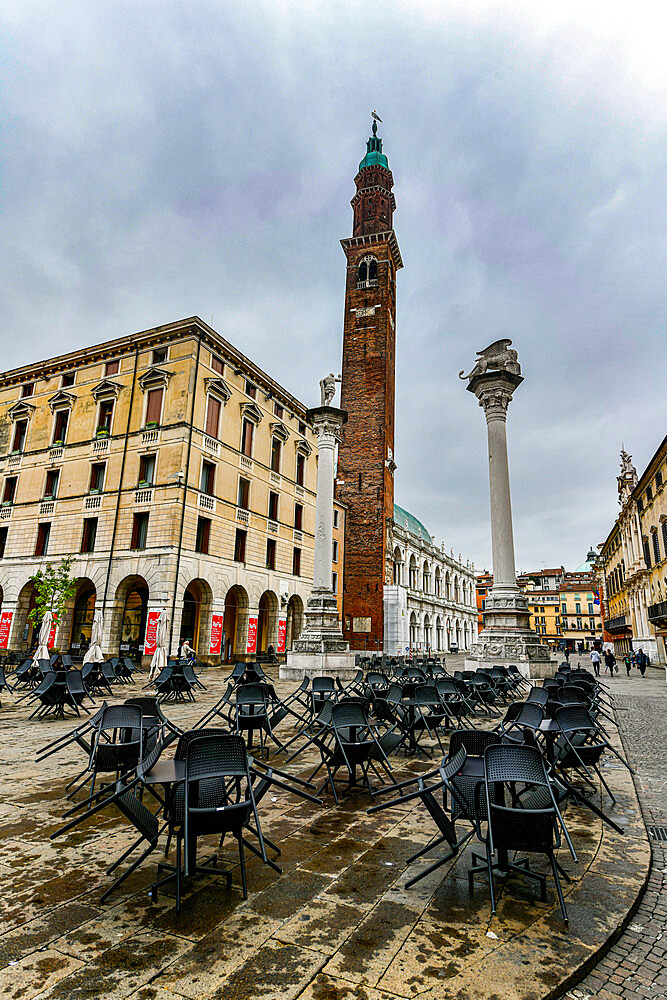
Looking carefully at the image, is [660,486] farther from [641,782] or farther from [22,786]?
→ [22,786]

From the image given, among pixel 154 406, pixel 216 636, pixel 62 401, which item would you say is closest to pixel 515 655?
pixel 216 636

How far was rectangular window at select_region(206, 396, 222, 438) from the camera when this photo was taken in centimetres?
2368

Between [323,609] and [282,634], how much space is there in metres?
8.36

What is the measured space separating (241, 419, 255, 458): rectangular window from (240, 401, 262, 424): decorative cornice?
27 centimetres

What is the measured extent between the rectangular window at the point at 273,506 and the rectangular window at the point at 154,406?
7236mm

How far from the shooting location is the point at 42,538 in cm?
2527

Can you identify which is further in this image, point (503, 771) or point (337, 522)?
point (337, 522)

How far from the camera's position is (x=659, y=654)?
112 feet

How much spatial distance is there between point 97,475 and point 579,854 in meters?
24.4

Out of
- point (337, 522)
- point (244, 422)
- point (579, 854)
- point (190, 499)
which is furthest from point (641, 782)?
point (337, 522)

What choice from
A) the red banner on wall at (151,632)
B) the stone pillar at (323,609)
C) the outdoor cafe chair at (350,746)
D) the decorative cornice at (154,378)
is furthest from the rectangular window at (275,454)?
the outdoor cafe chair at (350,746)

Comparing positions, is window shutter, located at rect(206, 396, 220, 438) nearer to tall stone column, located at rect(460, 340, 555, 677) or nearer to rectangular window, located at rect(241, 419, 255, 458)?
rectangular window, located at rect(241, 419, 255, 458)

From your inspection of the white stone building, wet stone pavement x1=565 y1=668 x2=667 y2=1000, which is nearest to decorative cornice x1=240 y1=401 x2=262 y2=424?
the white stone building

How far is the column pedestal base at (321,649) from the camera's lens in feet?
58.3
